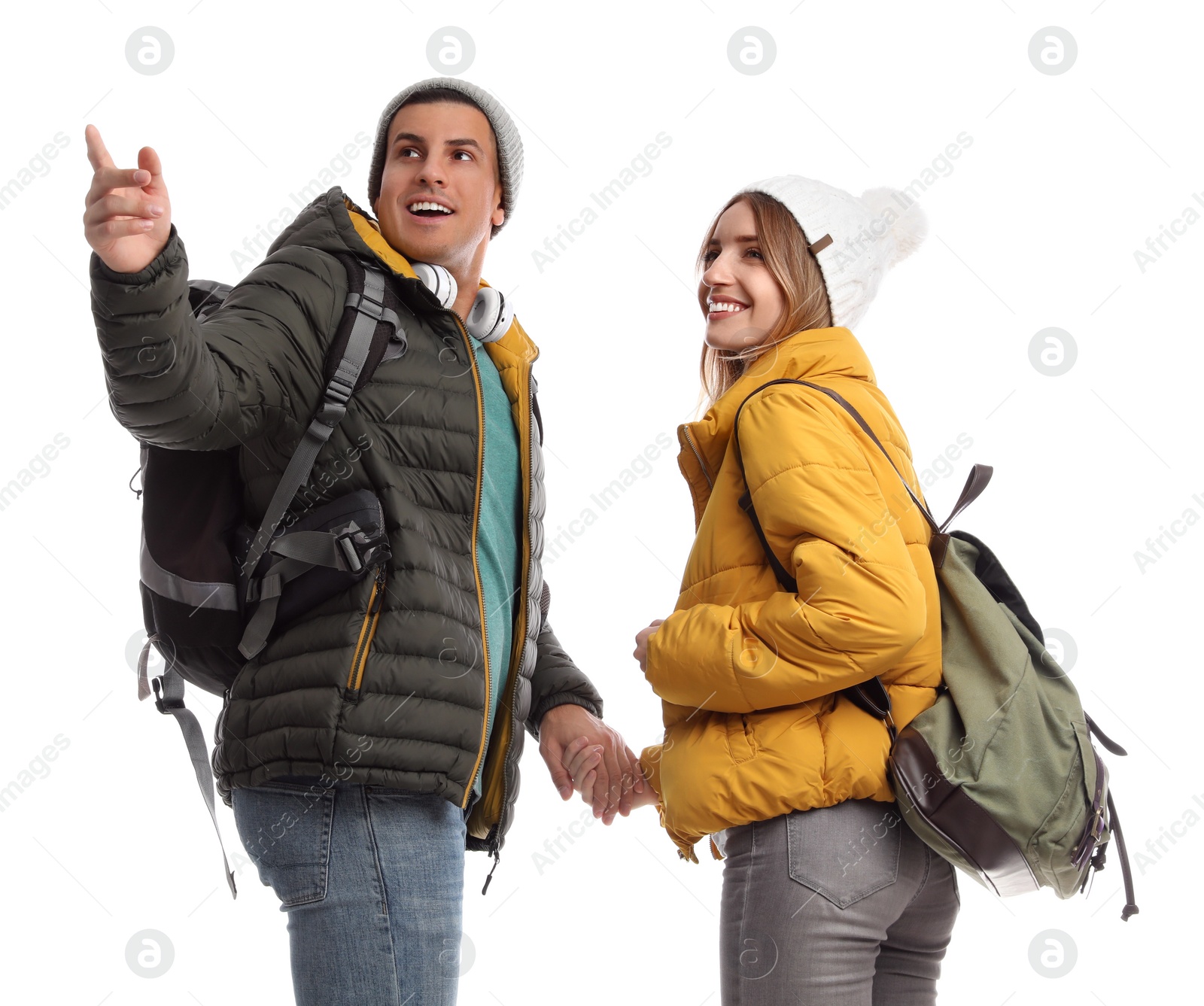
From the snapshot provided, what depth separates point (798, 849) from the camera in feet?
5.64

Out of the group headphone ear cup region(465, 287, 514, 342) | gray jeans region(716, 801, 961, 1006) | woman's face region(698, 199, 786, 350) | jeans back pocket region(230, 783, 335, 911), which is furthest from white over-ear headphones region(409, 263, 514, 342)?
gray jeans region(716, 801, 961, 1006)

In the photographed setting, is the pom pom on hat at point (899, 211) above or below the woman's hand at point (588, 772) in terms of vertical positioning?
above

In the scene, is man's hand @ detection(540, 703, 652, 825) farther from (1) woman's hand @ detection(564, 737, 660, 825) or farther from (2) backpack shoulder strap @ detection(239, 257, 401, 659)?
(2) backpack shoulder strap @ detection(239, 257, 401, 659)

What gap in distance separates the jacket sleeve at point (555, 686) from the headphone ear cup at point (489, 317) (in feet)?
1.93

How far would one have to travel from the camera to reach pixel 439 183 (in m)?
2.23

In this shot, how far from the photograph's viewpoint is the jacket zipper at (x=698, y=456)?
1.96m

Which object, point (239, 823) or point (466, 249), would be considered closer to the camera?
point (239, 823)

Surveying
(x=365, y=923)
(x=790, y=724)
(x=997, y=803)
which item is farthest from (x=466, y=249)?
(x=997, y=803)

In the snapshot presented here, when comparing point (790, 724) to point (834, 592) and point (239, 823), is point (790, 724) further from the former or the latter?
point (239, 823)

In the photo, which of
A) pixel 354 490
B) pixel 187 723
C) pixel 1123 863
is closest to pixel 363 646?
pixel 354 490

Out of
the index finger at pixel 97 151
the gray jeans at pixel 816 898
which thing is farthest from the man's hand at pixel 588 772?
the index finger at pixel 97 151

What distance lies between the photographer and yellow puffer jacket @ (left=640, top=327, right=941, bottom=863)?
5.50ft

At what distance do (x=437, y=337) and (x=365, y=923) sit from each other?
1.04 meters

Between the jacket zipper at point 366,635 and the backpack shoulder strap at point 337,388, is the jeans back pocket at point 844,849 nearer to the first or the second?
the jacket zipper at point 366,635
